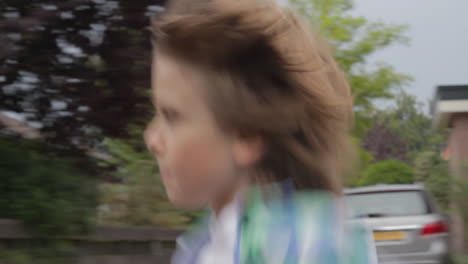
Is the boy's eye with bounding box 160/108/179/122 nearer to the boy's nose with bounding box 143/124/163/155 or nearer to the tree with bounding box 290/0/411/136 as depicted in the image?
the boy's nose with bounding box 143/124/163/155

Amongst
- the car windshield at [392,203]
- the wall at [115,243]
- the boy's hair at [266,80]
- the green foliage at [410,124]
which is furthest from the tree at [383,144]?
the boy's hair at [266,80]

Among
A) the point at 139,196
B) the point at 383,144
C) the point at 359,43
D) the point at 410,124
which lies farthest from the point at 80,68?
the point at 410,124

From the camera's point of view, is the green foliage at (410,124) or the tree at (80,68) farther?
the green foliage at (410,124)

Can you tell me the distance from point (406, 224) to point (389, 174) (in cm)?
1464

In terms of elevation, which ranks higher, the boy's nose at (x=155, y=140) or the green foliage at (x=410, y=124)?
the boy's nose at (x=155, y=140)

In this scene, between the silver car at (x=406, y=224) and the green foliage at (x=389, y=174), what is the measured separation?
46.1 ft

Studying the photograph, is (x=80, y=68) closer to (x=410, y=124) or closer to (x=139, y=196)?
(x=139, y=196)

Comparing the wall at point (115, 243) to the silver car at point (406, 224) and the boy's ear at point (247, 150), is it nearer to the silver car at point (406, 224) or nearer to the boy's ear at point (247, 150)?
the silver car at point (406, 224)

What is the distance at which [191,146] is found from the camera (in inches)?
50.5

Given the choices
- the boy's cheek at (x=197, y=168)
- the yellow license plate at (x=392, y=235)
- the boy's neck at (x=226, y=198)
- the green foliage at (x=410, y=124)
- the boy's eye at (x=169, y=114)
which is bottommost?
the green foliage at (x=410, y=124)

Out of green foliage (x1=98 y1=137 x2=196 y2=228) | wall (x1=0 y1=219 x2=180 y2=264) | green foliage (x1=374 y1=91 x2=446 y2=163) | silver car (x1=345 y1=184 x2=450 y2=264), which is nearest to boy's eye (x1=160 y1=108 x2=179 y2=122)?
wall (x1=0 y1=219 x2=180 y2=264)

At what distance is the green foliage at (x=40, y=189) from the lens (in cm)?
404

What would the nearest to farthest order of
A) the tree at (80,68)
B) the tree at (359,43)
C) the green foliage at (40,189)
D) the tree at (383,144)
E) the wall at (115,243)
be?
the tree at (80,68)
the green foliage at (40,189)
the wall at (115,243)
the tree at (359,43)
the tree at (383,144)

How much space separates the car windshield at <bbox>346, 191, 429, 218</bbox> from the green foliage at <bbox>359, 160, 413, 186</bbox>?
1406 cm
